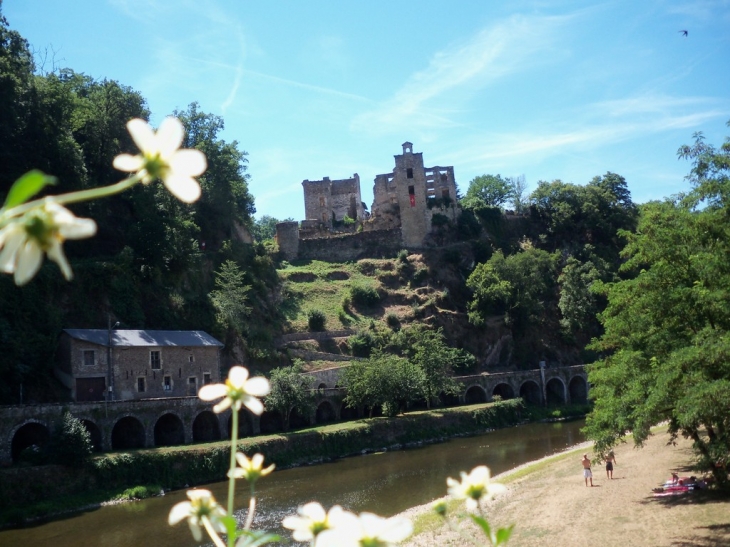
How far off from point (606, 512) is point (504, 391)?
4067 centimetres

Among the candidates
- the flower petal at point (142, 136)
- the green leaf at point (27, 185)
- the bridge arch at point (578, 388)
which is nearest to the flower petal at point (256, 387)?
the flower petal at point (142, 136)

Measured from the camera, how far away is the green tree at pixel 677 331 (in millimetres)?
18719

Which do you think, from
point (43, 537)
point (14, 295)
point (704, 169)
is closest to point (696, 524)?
point (704, 169)

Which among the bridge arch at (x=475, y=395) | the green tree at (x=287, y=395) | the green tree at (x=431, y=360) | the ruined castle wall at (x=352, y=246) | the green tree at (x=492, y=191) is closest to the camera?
the green tree at (x=287, y=395)

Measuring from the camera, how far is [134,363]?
1629 inches

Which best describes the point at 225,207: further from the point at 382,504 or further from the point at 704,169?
the point at 704,169

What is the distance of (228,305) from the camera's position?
53.2 m

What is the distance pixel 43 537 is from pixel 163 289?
26.4 m

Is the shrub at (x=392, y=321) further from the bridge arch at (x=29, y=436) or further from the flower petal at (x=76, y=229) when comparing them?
the flower petal at (x=76, y=229)

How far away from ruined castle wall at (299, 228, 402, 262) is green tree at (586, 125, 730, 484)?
5391 cm

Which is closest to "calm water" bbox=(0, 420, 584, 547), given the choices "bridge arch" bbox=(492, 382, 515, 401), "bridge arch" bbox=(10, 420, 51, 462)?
"bridge arch" bbox=(10, 420, 51, 462)

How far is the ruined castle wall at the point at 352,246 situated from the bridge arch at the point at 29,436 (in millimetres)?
44597

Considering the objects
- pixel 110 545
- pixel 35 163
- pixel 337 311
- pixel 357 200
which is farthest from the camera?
pixel 357 200

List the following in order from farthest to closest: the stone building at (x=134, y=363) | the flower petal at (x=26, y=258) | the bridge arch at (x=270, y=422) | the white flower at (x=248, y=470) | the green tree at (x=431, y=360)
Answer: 1. the green tree at (x=431, y=360)
2. the bridge arch at (x=270, y=422)
3. the stone building at (x=134, y=363)
4. the white flower at (x=248, y=470)
5. the flower petal at (x=26, y=258)
